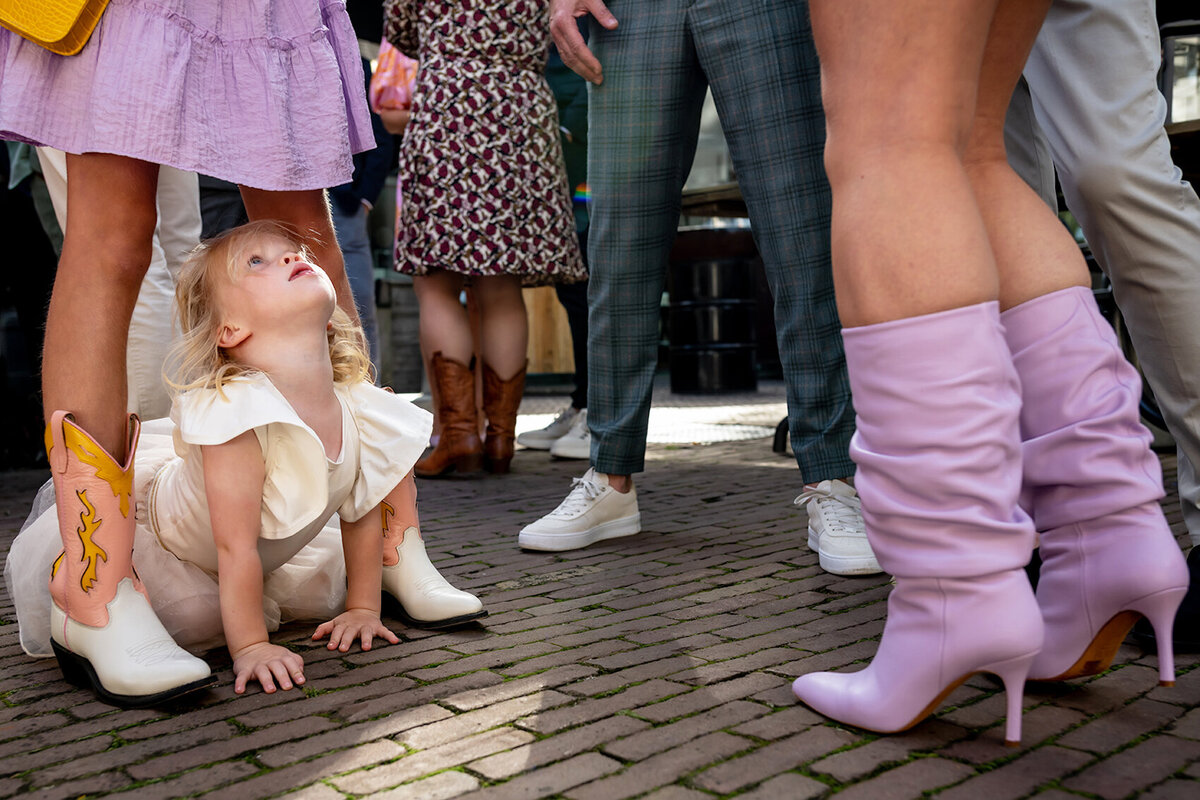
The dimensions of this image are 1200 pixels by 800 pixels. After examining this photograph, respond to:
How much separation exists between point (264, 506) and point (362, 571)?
9.7 inches

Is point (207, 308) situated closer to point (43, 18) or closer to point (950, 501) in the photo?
point (43, 18)

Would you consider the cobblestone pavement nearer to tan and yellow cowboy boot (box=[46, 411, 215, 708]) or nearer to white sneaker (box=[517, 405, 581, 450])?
tan and yellow cowboy boot (box=[46, 411, 215, 708])

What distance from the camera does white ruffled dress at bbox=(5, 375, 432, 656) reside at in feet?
5.43

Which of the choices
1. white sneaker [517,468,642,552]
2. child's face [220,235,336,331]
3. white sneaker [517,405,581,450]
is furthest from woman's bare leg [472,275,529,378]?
child's face [220,235,336,331]

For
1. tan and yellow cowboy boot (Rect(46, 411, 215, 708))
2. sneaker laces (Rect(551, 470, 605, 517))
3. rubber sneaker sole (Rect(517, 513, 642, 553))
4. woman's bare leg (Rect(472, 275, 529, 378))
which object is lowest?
rubber sneaker sole (Rect(517, 513, 642, 553))

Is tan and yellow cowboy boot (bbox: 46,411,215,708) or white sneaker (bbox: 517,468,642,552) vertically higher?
tan and yellow cowboy boot (bbox: 46,411,215,708)

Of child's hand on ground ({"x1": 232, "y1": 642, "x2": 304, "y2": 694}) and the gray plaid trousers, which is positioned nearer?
child's hand on ground ({"x1": 232, "y1": 642, "x2": 304, "y2": 694})

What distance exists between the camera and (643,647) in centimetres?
170

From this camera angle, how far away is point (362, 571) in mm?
1854

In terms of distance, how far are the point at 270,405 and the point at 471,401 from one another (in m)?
2.38

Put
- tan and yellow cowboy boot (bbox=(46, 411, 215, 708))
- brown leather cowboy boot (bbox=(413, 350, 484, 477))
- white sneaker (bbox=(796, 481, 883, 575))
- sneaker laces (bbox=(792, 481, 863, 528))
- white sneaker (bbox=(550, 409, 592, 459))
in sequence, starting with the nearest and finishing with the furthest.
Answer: tan and yellow cowboy boot (bbox=(46, 411, 215, 708)) → white sneaker (bbox=(796, 481, 883, 575)) → sneaker laces (bbox=(792, 481, 863, 528)) → brown leather cowboy boot (bbox=(413, 350, 484, 477)) → white sneaker (bbox=(550, 409, 592, 459))

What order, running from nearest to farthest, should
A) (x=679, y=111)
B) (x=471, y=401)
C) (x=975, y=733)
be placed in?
(x=975, y=733) < (x=679, y=111) < (x=471, y=401)

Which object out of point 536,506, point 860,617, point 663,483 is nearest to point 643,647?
point 860,617

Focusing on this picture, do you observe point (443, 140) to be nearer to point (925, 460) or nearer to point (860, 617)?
point (860, 617)
